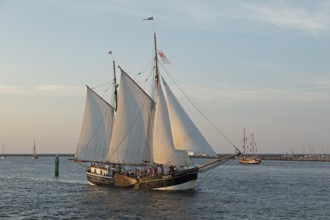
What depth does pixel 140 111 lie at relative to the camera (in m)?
73.8

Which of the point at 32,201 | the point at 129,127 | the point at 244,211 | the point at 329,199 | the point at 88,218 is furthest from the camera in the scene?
the point at 129,127

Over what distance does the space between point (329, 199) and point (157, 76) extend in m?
28.7

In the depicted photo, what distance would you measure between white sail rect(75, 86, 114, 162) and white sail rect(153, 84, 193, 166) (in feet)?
51.0

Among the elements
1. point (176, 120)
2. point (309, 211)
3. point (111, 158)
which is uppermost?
point (176, 120)

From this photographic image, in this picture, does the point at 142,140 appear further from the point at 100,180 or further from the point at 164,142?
the point at 100,180

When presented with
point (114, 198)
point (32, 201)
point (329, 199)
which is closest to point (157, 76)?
point (114, 198)

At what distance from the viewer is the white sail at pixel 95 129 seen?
83188 millimetres

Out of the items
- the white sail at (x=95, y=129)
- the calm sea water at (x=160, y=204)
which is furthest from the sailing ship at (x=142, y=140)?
the calm sea water at (x=160, y=204)

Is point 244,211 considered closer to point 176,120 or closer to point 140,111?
point 176,120

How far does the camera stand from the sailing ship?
67562 mm

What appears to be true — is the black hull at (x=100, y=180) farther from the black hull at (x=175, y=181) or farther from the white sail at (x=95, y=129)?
the black hull at (x=175, y=181)

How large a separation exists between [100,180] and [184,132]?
21.9 meters

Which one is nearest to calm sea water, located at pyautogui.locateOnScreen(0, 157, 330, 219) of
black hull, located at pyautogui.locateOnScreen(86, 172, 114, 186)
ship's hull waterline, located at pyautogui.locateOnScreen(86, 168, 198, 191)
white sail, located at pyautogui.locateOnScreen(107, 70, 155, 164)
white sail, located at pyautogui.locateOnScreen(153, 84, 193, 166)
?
ship's hull waterline, located at pyautogui.locateOnScreen(86, 168, 198, 191)

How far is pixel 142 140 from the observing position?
73.1m
